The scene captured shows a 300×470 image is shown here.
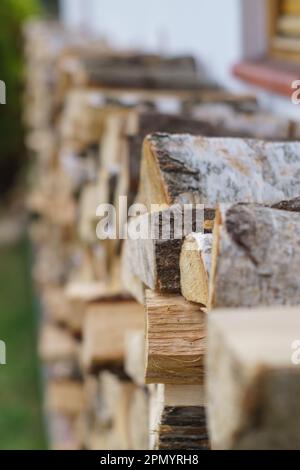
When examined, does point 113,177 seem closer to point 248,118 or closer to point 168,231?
point 248,118

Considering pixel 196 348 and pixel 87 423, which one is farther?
pixel 87 423

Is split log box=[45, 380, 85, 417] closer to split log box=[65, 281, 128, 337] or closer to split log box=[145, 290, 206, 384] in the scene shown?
split log box=[65, 281, 128, 337]

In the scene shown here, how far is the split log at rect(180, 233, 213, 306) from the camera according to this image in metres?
0.92

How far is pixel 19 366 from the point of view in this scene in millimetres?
5375

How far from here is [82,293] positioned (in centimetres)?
208

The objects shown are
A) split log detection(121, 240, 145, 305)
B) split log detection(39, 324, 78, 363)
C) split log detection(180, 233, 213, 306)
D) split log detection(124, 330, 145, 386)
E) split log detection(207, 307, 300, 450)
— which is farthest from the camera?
split log detection(39, 324, 78, 363)

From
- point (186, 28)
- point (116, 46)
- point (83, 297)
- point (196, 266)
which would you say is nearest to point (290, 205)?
point (196, 266)

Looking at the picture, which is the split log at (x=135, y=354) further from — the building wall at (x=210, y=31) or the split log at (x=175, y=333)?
the building wall at (x=210, y=31)

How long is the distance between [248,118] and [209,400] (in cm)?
131

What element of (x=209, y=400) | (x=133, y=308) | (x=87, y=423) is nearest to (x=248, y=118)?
(x=133, y=308)

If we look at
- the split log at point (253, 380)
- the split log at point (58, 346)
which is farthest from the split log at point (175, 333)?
the split log at point (58, 346)

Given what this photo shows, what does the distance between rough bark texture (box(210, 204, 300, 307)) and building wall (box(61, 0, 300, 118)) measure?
3.95 feet

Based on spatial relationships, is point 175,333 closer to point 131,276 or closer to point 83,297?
point 131,276

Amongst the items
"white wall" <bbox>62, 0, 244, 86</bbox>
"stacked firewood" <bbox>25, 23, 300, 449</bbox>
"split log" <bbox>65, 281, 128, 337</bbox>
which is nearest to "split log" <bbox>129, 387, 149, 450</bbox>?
"stacked firewood" <bbox>25, 23, 300, 449</bbox>
